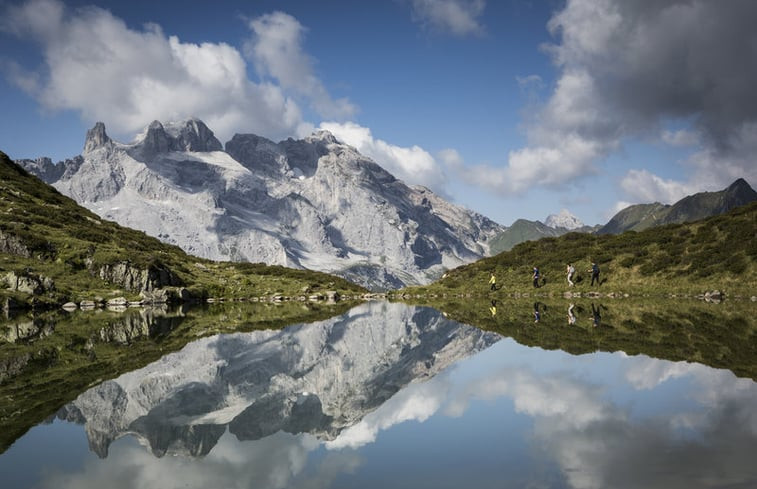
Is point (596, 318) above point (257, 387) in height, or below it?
above

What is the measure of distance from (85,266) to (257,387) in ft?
185

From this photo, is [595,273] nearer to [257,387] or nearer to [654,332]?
[654,332]

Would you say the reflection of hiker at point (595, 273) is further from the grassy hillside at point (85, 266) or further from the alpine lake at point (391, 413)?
the grassy hillside at point (85, 266)

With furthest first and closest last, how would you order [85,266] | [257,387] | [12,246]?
[85,266] < [12,246] < [257,387]

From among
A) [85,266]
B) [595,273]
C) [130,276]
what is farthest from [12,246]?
[595,273]

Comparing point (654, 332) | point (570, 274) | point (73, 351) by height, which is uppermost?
point (570, 274)

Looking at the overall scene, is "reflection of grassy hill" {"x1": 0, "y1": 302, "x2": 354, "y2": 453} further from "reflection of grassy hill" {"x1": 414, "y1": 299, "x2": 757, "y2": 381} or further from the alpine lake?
"reflection of grassy hill" {"x1": 414, "y1": 299, "x2": 757, "y2": 381}

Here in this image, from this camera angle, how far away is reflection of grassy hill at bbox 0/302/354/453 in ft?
43.6

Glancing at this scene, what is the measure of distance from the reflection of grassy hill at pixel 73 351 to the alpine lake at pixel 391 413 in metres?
0.12

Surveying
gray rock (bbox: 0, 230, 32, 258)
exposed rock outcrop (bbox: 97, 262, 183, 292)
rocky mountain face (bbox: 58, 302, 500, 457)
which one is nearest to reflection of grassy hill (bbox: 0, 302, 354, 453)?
rocky mountain face (bbox: 58, 302, 500, 457)

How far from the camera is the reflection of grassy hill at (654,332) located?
1800cm

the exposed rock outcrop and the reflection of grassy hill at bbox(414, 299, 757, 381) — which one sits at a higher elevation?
the exposed rock outcrop

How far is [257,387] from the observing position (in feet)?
50.7

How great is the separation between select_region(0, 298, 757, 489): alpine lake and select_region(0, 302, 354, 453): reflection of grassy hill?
12 cm
